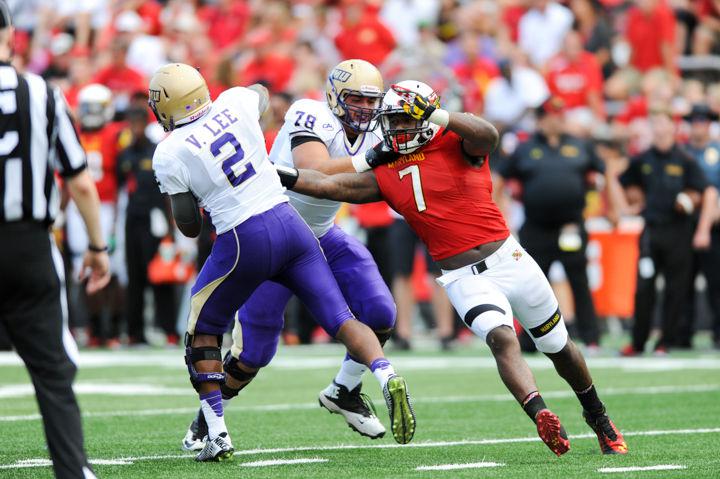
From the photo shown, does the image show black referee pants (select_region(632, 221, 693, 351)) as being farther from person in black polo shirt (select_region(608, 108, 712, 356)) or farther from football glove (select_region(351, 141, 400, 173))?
football glove (select_region(351, 141, 400, 173))

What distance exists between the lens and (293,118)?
7477 millimetres

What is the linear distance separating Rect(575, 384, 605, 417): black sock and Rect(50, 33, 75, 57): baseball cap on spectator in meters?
13.3

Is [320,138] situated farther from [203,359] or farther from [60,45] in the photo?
[60,45]

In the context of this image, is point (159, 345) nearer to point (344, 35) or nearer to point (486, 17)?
point (344, 35)

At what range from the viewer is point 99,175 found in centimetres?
1517

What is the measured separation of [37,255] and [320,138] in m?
2.58

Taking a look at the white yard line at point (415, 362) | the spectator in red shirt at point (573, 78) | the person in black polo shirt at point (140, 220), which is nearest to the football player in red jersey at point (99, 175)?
the person in black polo shirt at point (140, 220)

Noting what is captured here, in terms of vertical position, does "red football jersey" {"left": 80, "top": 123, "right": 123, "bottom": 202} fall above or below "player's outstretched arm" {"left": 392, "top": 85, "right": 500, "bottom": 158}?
below

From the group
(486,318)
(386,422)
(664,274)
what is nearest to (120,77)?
(664,274)

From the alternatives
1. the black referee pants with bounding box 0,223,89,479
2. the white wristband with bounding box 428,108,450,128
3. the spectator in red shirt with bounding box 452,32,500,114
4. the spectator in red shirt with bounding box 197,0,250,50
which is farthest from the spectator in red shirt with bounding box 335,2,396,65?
the black referee pants with bounding box 0,223,89,479

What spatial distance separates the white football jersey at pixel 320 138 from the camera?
744 cm

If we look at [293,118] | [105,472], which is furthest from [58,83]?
[105,472]

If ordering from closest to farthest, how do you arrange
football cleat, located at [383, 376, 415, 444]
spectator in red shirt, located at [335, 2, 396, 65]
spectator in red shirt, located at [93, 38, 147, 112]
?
football cleat, located at [383, 376, 415, 444] < spectator in red shirt, located at [93, 38, 147, 112] < spectator in red shirt, located at [335, 2, 396, 65]

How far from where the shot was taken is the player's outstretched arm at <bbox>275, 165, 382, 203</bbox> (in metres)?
6.99
